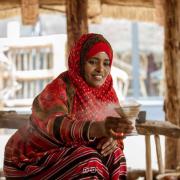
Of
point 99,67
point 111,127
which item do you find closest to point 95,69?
point 99,67

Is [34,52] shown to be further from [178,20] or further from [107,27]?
[178,20]

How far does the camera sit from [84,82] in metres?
2.84

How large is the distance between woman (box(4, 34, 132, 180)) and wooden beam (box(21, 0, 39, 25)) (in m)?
3.05

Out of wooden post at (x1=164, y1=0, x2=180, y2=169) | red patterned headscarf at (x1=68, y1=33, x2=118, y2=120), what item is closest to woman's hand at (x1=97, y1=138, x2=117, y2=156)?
red patterned headscarf at (x1=68, y1=33, x2=118, y2=120)

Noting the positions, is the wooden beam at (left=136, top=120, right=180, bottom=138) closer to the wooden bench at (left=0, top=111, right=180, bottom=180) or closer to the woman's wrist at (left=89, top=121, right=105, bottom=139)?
the wooden bench at (left=0, top=111, right=180, bottom=180)

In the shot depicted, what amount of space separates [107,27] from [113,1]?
5654 mm

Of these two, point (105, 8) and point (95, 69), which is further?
point (105, 8)

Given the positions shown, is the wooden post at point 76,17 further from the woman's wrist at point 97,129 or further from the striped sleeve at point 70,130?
the woman's wrist at point 97,129

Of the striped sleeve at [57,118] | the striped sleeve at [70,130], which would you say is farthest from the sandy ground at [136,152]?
the striped sleeve at [70,130]

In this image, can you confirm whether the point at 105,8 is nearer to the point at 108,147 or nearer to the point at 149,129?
the point at 149,129

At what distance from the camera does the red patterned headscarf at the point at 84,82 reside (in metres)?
2.79

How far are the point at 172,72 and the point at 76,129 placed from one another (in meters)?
2.63

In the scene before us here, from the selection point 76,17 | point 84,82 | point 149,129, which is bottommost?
point 149,129

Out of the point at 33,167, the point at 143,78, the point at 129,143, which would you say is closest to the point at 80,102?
the point at 33,167
